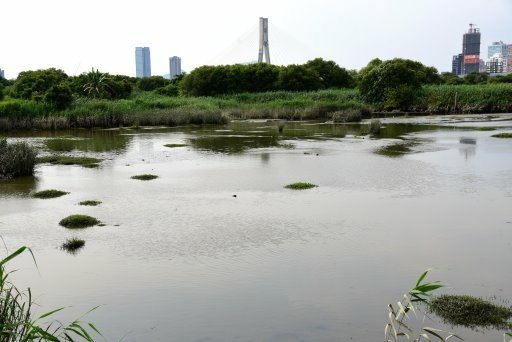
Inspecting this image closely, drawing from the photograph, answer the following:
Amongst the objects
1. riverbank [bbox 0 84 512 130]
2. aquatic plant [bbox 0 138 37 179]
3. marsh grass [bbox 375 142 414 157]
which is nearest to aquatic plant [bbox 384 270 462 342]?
aquatic plant [bbox 0 138 37 179]

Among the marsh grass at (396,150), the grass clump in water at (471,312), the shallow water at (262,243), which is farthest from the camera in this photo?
the marsh grass at (396,150)

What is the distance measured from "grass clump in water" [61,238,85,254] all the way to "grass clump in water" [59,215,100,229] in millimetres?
1227

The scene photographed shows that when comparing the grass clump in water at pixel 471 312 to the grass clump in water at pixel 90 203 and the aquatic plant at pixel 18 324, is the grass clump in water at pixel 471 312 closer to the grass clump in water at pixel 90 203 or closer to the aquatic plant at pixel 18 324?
the aquatic plant at pixel 18 324

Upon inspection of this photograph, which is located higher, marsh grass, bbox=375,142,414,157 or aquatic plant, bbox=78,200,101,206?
marsh grass, bbox=375,142,414,157

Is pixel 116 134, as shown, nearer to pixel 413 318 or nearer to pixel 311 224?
pixel 311 224

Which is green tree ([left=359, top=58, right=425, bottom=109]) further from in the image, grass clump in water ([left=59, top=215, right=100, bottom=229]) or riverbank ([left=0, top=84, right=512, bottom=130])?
grass clump in water ([left=59, top=215, right=100, bottom=229])

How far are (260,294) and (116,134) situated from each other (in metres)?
26.7

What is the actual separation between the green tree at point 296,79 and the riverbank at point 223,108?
18.8 ft

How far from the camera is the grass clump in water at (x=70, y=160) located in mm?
19547

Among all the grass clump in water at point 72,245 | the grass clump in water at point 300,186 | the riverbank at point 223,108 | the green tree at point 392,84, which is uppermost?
the green tree at point 392,84

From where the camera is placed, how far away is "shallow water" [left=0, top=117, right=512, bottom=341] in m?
6.31

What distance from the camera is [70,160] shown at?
20.2 meters

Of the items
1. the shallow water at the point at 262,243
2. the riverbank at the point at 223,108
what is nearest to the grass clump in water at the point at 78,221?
the shallow water at the point at 262,243

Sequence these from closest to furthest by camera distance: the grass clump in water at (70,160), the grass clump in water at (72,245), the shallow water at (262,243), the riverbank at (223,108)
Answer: the shallow water at (262,243), the grass clump in water at (72,245), the grass clump in water at (70,160), the riverbank at (223,108)
